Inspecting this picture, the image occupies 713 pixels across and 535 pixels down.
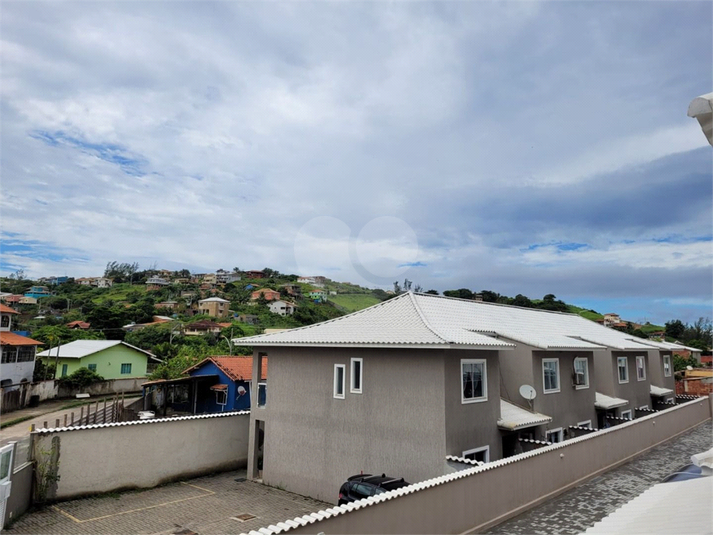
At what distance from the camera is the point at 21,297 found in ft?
300

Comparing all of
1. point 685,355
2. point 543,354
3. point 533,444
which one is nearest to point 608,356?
point 543,354

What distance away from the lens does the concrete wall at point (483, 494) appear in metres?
7.74

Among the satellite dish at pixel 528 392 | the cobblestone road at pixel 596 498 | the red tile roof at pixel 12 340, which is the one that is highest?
the red tile roof at pixel 12 340

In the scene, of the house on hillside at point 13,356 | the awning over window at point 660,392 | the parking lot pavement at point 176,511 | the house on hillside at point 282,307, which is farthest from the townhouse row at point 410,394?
the house on hillside at point 282,307

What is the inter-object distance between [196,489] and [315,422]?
465cm

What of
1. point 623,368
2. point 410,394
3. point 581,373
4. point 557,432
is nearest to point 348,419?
point 410,394

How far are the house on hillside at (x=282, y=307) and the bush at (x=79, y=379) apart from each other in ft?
164

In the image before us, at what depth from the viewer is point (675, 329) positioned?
81.2 meters

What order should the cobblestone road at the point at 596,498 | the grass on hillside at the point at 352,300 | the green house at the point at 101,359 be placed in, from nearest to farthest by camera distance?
the cobblestone road at the point at 596,498, the green house at the point at 101,359, the grass on hillside at the point at 352,300

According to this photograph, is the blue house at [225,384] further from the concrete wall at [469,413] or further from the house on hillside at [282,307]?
the house on hillside at [282,307]

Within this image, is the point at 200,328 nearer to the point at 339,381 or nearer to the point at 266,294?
the point at 266,294

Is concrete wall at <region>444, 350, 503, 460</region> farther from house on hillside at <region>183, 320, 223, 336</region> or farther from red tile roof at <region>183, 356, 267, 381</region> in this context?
house on hillside at <region>183, 320, 223, 336</region>

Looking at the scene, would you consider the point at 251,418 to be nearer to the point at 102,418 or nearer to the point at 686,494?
the point at 102,418

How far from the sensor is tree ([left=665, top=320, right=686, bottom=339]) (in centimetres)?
7994
